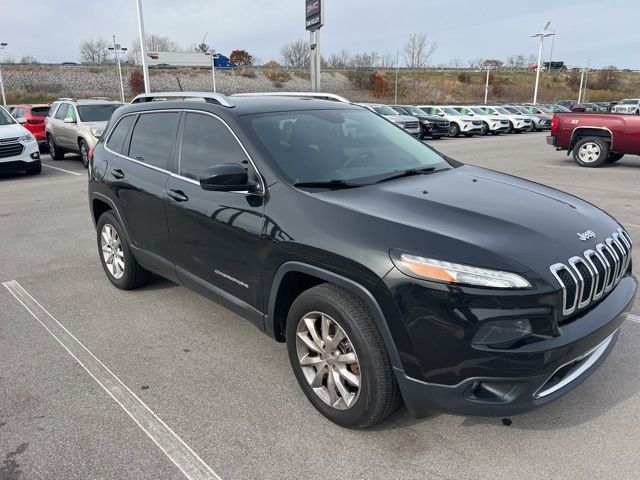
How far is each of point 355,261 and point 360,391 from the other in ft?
2.25

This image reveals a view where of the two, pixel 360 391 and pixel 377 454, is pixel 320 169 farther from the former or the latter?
pixel 377 454

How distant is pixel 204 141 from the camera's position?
3.69 metres

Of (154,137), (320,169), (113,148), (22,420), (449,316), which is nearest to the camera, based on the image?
(449,316)

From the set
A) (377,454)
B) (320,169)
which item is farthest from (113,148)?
(377,454)

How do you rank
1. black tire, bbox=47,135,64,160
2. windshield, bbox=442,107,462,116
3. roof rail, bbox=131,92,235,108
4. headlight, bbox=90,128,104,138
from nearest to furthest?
roof rail, bbox=131,92,235,108
headlight, bbox=90,128,104,138
black tire, bbox=47,135,64,160
windshield, bbox=442,107,462,116

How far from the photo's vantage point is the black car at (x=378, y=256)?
90.7 inches

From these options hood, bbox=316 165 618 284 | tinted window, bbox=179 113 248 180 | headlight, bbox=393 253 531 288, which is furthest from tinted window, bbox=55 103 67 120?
headlight, bbox=393 253 531 288

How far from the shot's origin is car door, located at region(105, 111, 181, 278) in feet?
13.2

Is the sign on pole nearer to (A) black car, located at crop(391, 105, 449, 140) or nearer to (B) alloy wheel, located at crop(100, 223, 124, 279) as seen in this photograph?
(A) black car, located at crop(391, 105, 449, 140)

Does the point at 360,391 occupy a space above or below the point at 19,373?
above

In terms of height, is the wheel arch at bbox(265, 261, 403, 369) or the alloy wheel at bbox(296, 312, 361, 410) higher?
the wheel arch at bbox(265, 261, 403, 369)

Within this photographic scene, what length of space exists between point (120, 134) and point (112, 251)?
44.3 inches

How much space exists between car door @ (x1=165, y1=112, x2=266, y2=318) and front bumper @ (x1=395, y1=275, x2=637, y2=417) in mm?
1202

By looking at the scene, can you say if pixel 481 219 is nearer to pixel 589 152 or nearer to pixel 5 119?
pixel 589 152
